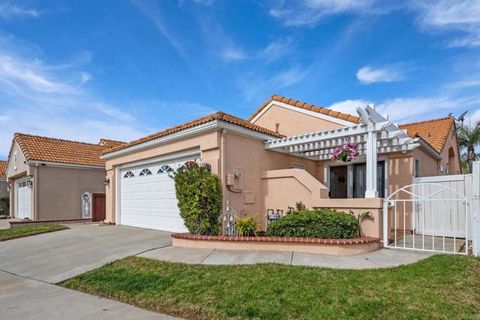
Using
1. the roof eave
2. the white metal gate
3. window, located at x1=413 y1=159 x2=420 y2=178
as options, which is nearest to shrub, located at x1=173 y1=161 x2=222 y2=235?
the roof eave

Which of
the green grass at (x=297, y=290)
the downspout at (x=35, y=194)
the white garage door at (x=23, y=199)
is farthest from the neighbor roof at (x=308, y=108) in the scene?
the white garage door at (x=23, y=199)

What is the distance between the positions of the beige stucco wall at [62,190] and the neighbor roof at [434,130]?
17956 millimetres

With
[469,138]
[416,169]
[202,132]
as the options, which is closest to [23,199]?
[202,132]

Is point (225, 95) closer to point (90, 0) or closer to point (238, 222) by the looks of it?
point (90, 0)

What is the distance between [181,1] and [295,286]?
934 cm

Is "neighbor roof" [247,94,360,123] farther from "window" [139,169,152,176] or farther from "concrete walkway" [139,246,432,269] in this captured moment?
"concrete walkway" [139,246,432,269]

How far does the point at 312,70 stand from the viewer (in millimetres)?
13773

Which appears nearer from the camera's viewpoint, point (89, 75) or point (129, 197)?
point (89, 75)

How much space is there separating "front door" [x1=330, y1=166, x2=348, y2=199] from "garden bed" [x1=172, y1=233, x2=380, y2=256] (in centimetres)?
589

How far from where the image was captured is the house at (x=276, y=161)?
10156mm

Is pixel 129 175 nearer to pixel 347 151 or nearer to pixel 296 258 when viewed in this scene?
pixel 347 151

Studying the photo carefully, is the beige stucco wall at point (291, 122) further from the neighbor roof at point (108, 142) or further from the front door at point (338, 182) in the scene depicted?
the neighbor roof at point (108, 142)

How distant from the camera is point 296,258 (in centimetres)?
756

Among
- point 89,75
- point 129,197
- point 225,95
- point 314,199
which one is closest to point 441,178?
point 314,199
